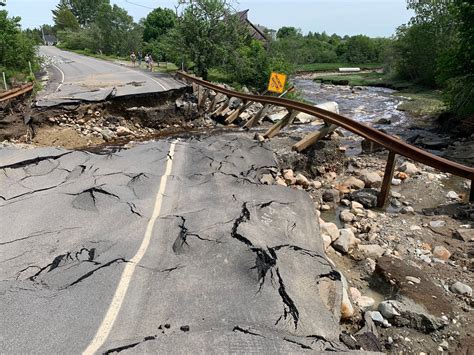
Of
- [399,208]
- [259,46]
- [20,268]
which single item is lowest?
[399,208]

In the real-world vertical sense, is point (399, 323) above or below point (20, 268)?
below

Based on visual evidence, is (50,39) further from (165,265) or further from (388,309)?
(388,309)

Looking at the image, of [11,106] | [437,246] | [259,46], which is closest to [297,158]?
[437,246]

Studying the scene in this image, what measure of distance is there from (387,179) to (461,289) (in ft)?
9.36

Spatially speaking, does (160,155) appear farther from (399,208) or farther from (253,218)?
(399,208)

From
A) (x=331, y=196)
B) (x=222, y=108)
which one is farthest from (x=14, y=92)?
(x=331, y=196)

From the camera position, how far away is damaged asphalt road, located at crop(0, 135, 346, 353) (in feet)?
9.18

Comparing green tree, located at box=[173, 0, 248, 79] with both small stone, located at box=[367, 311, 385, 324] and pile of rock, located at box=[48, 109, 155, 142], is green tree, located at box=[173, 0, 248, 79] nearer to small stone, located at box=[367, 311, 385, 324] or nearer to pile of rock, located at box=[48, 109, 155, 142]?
pile of rock, located at box=[48, 109, 155, 142]

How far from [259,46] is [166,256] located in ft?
78.7

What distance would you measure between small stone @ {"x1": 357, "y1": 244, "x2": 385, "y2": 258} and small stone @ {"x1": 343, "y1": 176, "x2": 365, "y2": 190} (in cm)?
273

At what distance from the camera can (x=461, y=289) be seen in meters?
4.18

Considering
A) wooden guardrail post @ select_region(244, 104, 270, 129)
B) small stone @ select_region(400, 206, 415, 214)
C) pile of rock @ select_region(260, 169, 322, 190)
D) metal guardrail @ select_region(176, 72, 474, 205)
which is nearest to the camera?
metal guardrail @ select_region(176, 72, 474, 205)

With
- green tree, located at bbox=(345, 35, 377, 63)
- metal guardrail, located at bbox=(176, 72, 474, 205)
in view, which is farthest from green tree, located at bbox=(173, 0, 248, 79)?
Result: green tree, located at bbox=(345, 35, 377, 63)

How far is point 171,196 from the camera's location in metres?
5.52
